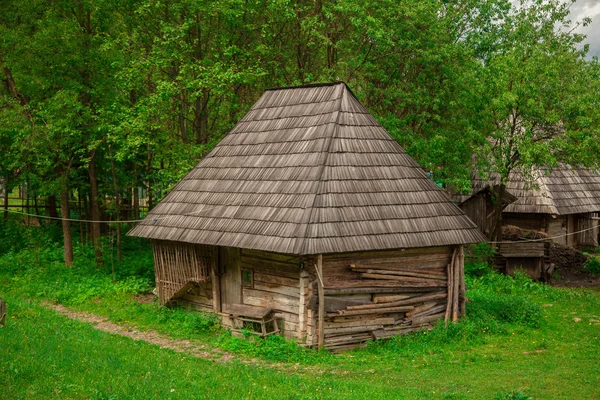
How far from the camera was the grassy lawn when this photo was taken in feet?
29.7

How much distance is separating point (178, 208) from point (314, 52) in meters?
11.3

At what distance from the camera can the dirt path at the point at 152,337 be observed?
1267 centimetres

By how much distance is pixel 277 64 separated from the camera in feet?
73.9

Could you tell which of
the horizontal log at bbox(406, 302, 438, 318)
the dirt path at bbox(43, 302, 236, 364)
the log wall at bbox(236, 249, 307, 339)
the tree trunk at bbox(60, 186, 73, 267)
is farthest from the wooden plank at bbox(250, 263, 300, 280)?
the tree trunk at bbox(60, 186, 73, 267)

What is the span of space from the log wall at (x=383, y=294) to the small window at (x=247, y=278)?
1.90 metres

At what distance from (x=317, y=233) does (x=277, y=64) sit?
37.8 ft

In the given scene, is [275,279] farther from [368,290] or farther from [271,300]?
[368,290]

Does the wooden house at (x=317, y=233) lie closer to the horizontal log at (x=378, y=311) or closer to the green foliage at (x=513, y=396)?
the horizontal log at (x=378, y=311)

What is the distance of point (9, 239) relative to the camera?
23891mm

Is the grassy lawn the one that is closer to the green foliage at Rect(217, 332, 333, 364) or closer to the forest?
the green foliage at Rect(217, 332, 333, 364)

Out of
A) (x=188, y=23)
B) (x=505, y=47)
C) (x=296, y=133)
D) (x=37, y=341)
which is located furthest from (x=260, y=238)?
(x=505, y=47)

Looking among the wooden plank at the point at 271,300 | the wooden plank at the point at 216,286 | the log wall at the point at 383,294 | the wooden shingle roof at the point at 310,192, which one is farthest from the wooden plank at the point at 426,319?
the wooden plank at the point at 216,286

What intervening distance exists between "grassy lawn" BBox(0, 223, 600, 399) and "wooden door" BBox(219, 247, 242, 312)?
2.39ft

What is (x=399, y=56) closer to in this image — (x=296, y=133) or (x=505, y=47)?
(x=505, y=47)
